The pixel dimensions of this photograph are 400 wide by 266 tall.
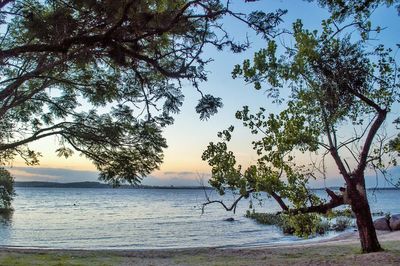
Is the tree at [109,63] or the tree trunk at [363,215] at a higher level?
the tree at [109,63]

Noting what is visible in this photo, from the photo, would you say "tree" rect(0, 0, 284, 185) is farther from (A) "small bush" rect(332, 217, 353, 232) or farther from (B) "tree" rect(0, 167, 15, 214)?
(B) "tree" rect(0, 167, 15, 214)

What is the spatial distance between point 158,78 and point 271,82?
2886mm

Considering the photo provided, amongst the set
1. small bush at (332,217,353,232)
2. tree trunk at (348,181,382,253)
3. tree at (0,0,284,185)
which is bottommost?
small bush at (332,217,353,232)

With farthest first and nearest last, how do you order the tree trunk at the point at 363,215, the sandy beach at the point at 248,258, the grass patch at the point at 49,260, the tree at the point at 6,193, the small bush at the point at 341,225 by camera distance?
the tree at the point at 6,193 < the small bush at the point at 341,225 < the grass patch at the point at 49,260 < the tree trunk at the point at 363,215 < the sandy beach at the point at 248,258

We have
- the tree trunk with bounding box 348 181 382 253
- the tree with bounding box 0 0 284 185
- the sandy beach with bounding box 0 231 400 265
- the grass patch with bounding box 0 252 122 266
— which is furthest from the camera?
the grass patch with bounding box 0 252 122 266

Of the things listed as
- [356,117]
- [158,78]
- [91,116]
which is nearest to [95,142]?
[91,116]

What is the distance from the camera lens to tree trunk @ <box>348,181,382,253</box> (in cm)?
1138

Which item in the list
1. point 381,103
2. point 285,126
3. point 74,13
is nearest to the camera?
point 74,13

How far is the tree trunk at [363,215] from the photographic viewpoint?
11.4 meters

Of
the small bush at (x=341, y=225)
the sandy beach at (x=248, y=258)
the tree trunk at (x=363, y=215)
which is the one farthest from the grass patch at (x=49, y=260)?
the small bush at (x=341, y=225)

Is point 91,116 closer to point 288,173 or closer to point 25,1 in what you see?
point 25,1

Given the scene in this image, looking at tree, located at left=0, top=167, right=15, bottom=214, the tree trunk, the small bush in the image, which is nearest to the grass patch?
the tree trunk

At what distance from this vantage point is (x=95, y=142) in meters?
11.0

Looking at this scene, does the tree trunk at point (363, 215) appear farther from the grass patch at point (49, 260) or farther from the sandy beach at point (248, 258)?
the grass patch at point (49, 260)
